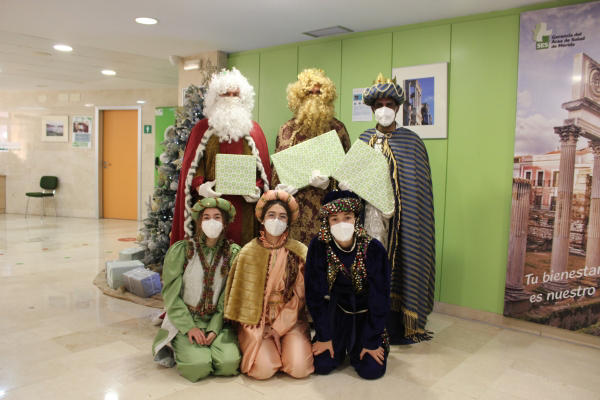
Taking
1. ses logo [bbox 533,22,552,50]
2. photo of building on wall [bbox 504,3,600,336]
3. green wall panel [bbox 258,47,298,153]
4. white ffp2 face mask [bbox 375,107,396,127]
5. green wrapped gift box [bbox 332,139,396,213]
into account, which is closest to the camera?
green wrapped gift box [bbox 332,139,396,213]

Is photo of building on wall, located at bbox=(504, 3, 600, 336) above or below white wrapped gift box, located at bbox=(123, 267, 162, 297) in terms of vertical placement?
above

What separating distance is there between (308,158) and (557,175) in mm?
1845

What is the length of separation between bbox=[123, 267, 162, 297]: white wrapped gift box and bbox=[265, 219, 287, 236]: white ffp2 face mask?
2.01 m

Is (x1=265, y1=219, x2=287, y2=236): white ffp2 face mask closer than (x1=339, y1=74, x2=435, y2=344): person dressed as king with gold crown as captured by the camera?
Yes

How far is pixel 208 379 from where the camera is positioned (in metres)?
2.69

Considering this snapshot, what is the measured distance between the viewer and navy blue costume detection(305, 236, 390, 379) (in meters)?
2.71

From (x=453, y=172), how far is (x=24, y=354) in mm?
3379

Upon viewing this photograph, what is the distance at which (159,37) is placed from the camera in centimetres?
486

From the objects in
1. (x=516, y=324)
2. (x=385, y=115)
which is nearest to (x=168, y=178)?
(x=385, y=115)

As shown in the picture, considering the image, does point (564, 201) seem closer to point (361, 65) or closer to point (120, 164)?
point (361, 65)

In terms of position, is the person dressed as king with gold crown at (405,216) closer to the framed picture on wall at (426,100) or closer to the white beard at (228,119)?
the framed picture on wall at (426,100)

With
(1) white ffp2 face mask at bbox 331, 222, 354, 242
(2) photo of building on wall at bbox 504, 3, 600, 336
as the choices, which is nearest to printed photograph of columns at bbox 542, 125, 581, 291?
(2) photo of building on wall at bbox 504, 3, 600, 336

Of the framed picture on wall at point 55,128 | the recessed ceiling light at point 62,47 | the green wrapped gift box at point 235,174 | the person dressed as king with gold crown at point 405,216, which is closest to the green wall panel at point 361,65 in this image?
the person dressed as king with gold crown at point 405,216

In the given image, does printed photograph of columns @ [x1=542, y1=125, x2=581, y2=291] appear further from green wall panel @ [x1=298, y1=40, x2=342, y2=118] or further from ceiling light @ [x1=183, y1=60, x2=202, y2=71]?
ceiling light @ [x1=183, y1=60, x2=202, y2=71]
